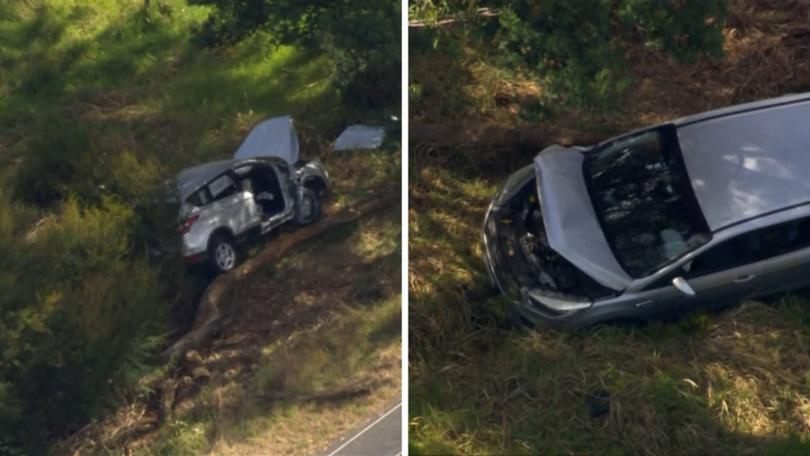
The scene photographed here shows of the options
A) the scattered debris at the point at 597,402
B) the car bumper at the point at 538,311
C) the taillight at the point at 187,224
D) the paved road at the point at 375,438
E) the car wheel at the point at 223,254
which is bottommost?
the scattered debris at the point at 597,402

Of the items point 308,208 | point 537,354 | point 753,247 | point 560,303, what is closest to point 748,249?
point 753,247

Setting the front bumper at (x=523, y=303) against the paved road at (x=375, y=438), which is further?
the front bumper at (x=523, y=303)

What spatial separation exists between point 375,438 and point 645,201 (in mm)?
2973

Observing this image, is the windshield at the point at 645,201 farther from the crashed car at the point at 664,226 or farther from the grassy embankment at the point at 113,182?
the grassy embankment at the point at 113,182

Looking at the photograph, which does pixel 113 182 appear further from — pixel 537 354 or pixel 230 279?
pixel 537 354

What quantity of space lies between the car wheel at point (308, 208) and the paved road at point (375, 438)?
742 mm

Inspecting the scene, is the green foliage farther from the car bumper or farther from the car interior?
the car bumper

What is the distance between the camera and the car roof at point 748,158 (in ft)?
19.8

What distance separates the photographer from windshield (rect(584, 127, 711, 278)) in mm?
5988

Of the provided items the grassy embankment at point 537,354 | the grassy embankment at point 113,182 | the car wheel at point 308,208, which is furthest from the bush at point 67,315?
the grassy embankment at point 537,354

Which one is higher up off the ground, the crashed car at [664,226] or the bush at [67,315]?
the bush at [67,315]

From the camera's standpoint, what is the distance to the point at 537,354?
5.88 meters

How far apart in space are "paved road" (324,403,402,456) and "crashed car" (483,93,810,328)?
7.31 feet

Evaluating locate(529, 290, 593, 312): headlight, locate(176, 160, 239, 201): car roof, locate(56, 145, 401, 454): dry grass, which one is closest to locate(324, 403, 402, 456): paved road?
locate(56, 145, 401, 454): dry grass
